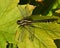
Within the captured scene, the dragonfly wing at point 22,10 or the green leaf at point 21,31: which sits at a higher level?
the dragonfly wing at point 22,10

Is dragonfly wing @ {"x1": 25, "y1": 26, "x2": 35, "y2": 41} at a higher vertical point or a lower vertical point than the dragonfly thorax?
lower

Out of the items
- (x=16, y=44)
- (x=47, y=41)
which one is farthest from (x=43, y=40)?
(x=16, y=44)

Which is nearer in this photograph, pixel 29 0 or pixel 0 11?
pixel 0 11

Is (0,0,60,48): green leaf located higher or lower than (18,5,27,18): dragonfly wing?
lower

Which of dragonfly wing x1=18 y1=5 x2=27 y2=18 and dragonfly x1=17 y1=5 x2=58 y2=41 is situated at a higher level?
dragonfly wing x1=18 y1=5 x2=27 y2=18

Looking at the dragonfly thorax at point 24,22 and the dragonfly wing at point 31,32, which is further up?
the dragonfly thorax at point 24,22

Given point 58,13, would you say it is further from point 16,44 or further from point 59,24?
point 16,44

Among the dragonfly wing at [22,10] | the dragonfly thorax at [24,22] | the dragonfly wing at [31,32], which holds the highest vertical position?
the dragonfly wing at [22,10]

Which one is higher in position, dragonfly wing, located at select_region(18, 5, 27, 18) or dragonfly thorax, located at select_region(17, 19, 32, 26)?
dragonfly wing, located at select_region(18, 5, 27, 18)

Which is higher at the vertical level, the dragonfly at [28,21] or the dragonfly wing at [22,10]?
the dragonfly wing at [22,10]

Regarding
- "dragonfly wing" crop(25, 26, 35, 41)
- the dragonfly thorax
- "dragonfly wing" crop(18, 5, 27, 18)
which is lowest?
"dragonfly wing" crop(25, 26, 35, 41)

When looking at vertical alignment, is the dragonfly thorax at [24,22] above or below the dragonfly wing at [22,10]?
below
